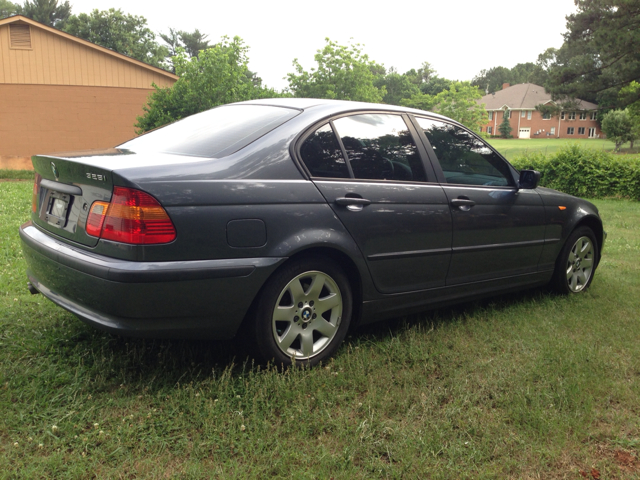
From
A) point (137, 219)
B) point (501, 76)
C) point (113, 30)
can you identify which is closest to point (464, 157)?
point (137, 219)

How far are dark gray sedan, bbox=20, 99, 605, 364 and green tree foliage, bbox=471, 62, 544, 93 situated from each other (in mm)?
111865

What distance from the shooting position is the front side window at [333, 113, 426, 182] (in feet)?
11.9

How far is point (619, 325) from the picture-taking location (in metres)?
4.38

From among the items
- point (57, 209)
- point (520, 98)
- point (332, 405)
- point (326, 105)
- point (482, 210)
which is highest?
point (520, 98)

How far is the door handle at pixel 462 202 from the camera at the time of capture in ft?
13.3

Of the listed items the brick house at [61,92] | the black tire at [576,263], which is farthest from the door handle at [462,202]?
the brick house at [61,92]

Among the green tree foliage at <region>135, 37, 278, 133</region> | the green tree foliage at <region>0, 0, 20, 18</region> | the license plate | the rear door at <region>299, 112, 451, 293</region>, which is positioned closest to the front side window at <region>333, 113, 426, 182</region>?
the rear door at <region>299, 112, 451, 293</region>

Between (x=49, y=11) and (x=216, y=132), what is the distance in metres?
65.4

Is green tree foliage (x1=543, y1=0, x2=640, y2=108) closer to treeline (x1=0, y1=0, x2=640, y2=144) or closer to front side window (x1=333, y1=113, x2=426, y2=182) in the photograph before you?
treeline (x1=0, y1=0, x2=640, y2=144)

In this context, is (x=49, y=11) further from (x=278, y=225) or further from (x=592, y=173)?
(x=278, y=225)

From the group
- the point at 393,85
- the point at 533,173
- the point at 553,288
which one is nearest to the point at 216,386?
the point at 533,173

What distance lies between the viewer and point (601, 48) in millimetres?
24141

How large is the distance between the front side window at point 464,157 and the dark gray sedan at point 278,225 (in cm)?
1

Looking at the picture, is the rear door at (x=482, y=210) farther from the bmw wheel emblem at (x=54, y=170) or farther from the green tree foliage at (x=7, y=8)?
the green tree foliage at (x=7, y=8)
